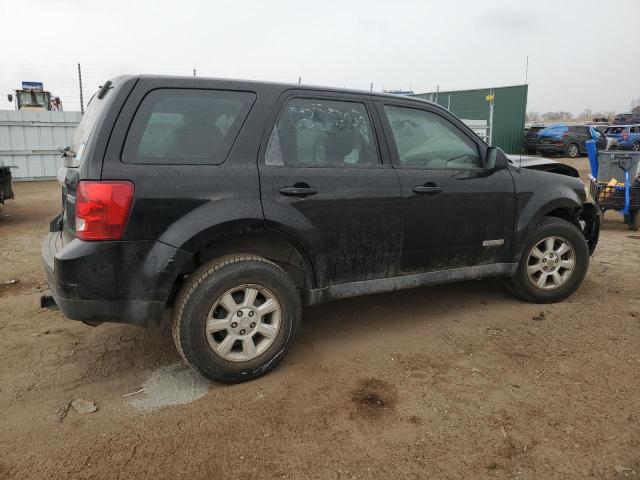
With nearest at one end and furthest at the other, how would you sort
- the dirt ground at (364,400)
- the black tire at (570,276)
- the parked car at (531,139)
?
the dirt ground at (364,400) → the black tire at (570,276) → the parked car at (531,139)

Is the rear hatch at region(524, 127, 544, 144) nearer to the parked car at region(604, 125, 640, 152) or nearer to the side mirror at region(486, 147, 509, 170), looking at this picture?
the parked car at region(604, 125, 640, 152)

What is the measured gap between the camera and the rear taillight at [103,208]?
8.88 ft

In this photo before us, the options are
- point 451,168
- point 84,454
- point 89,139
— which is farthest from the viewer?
point 451,168

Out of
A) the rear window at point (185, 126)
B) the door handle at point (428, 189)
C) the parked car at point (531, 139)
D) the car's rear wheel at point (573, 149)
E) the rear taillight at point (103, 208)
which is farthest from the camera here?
the parked car at point (531, 139)

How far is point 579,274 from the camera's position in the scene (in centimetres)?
444

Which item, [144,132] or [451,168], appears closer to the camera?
[144,132]

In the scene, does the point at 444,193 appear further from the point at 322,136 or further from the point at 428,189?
the point at 322,136

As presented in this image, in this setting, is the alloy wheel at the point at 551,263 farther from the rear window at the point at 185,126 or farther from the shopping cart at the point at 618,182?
the shopping cart at the point at 618,182

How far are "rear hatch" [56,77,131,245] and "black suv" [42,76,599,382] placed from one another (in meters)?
0.01

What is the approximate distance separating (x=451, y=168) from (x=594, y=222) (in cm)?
191

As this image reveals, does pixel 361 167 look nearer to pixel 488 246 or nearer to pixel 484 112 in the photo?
pixel 488 246

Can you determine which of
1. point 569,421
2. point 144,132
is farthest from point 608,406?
point 144,132

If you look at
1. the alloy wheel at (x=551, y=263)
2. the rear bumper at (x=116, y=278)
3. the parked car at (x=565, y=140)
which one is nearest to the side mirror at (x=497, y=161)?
the alloy wheel at (x=551, y=263)

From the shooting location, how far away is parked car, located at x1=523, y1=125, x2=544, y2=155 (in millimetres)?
24469
